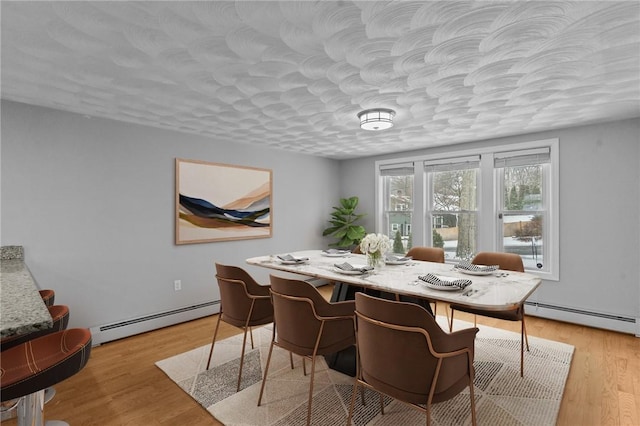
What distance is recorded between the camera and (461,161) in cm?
454

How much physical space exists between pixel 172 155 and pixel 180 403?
260 cm

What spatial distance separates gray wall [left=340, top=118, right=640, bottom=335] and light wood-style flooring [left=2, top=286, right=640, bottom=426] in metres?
0.42

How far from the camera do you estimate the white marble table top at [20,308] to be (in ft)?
3.54

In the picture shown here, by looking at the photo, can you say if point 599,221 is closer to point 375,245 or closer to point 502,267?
point 502,267

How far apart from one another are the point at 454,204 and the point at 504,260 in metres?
1.77

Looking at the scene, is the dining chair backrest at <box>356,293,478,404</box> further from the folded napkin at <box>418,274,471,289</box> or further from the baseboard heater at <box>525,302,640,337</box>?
the baseboard heater at <box>525,302,640,337</box>

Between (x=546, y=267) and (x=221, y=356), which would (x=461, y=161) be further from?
(x=221, y=356)

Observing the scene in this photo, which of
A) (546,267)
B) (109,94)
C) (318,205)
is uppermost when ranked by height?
(109,94)

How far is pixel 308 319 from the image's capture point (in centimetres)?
196

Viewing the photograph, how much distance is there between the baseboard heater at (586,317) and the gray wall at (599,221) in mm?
22

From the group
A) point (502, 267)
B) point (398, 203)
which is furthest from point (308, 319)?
point (398, 203)

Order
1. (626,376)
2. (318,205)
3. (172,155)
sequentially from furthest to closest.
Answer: (318,205), (172,155), (626,376)

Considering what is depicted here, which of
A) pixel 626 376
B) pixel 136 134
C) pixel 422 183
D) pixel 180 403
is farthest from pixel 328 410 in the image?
pixel 422 183

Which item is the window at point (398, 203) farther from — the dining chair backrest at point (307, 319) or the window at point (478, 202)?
the dining chair backrest at point (307, 319)
